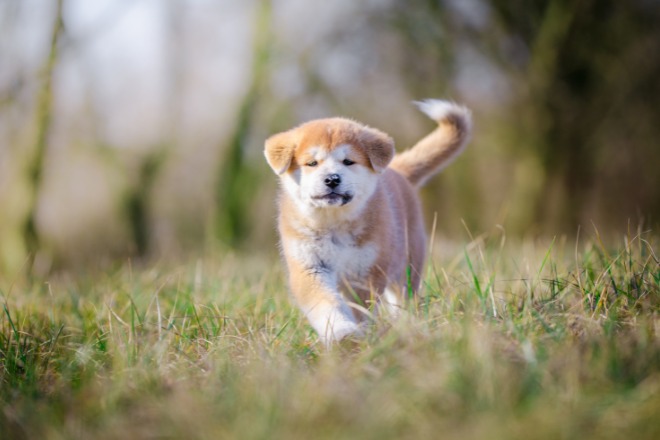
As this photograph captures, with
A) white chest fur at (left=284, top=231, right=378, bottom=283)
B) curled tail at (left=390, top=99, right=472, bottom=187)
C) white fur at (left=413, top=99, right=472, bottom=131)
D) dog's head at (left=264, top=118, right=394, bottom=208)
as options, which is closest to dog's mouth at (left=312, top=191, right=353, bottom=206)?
dog's head at (left=264, top=118, right=394, bottom=208)

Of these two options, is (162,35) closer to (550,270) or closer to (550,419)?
(550,270)

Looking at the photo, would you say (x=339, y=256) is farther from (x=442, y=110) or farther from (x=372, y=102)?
(x=372, y=102)

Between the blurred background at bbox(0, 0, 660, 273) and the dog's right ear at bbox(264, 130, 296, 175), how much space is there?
7.66 meters

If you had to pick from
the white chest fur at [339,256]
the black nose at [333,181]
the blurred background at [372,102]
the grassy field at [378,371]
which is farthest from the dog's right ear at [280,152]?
the blurred background at [372,102]

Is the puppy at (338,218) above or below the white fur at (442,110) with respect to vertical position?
below

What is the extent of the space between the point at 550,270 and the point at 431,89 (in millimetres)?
9682

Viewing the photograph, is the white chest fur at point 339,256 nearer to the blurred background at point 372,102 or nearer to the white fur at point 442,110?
the white fur at point 442,110

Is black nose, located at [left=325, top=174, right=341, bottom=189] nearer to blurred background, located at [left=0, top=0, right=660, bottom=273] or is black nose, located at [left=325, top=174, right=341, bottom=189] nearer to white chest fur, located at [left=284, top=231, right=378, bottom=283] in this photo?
white chest fur, located at [left=284, top=231, right=378, bottom=283]

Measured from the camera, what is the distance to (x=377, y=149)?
409 cm

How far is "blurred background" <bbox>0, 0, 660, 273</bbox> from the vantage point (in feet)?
39.9

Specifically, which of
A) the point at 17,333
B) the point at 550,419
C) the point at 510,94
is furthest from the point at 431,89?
the point at 550,419

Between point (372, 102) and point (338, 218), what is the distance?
31.8 ft

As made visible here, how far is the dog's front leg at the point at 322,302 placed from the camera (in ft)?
10.8

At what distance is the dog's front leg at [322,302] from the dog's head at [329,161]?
0.37 metres
